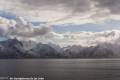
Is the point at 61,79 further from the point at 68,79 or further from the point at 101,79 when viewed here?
the point at 101,79

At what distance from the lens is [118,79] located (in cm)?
11438

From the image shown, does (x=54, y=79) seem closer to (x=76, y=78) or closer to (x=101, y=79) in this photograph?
(x=76, y=78)

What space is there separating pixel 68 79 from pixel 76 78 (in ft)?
31.6

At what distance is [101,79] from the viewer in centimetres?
12019

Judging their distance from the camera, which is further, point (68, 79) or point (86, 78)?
point (86, 78)

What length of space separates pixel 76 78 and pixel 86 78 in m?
5.30

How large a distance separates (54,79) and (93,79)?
53.8ft

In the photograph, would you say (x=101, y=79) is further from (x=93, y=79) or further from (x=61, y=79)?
(x=61, y=79)

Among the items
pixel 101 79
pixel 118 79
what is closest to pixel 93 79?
pixel 101 79

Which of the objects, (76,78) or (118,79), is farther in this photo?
(76,78)

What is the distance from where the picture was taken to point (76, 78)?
12788 centimetres

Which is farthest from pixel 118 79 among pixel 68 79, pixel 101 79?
pixel 68 79

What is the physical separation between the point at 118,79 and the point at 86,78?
64.3ft

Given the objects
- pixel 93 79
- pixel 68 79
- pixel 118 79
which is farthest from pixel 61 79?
pixel 118 79
